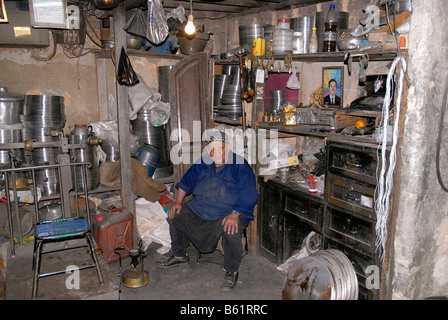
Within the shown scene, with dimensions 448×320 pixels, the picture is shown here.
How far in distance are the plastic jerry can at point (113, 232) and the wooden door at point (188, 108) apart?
943 mm

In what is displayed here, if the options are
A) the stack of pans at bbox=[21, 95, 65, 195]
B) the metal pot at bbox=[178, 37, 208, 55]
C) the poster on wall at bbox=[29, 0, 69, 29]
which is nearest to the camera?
the poster on wall at bbox=[29, 0, 69, 29]

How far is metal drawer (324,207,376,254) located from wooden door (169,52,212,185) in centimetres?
231

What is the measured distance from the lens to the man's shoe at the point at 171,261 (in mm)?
4371

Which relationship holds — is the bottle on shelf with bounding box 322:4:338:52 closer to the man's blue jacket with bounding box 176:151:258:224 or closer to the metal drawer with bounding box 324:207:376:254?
the man's blue jacket with bounding box 176:151:258:224

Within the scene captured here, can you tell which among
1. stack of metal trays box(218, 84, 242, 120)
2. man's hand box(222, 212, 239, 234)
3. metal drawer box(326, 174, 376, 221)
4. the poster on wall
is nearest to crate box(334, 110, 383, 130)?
metal drawer box(326, 174, 376, 221)

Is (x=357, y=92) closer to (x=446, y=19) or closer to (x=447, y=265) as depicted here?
(x=446, y=19)

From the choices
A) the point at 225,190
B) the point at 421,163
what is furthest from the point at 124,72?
the point at 421,163

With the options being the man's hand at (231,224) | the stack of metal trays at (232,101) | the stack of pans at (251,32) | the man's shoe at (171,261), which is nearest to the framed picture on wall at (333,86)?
the stack of pans at (251,32)

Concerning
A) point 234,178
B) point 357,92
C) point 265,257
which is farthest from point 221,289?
point 357,92

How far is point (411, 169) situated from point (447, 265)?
1.32 metres

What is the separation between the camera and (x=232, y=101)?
4848 millimetres

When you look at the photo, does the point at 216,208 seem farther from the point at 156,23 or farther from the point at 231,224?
the point at 156,23

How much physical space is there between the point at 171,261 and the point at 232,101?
221cm

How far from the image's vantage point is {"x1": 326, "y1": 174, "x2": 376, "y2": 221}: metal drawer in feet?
10.5
